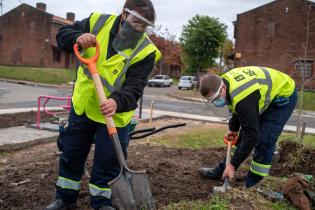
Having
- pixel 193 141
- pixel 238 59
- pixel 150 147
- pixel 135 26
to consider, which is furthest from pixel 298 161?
pixel 238 59

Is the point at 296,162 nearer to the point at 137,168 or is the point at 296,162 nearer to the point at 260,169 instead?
the point at 260,169

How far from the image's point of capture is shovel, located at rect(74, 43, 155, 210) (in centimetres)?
312

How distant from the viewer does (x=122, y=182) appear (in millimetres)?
3182

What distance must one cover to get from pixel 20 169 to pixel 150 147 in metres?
2.58

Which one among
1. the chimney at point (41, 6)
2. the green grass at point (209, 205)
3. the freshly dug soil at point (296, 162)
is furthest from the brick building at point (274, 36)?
the green grass at point (209, 205)

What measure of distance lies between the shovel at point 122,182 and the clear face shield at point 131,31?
0.18 metres

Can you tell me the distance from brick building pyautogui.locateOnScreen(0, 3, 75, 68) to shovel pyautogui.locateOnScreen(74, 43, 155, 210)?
38598 millimetres

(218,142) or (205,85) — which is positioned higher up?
(205,85)

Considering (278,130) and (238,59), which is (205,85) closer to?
(278,130)

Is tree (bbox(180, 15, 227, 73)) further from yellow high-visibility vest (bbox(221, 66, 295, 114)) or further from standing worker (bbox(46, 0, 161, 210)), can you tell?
standing worker (bbox(46, 0, 161, 210))

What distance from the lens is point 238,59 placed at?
32.7m

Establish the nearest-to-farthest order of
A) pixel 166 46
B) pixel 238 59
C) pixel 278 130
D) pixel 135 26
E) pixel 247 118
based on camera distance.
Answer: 1. pixel 135 26
2. pixel 247 118
3. pixel 278 130
4. pixel 238 59
5. pixel 166 46

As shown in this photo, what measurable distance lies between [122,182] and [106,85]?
0.76 m

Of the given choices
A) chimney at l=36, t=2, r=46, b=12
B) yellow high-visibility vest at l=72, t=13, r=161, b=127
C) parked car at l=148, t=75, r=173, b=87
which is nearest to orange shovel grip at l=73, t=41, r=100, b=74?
yellow high-visibility vest at l=72, t=13, r=161, b=127
